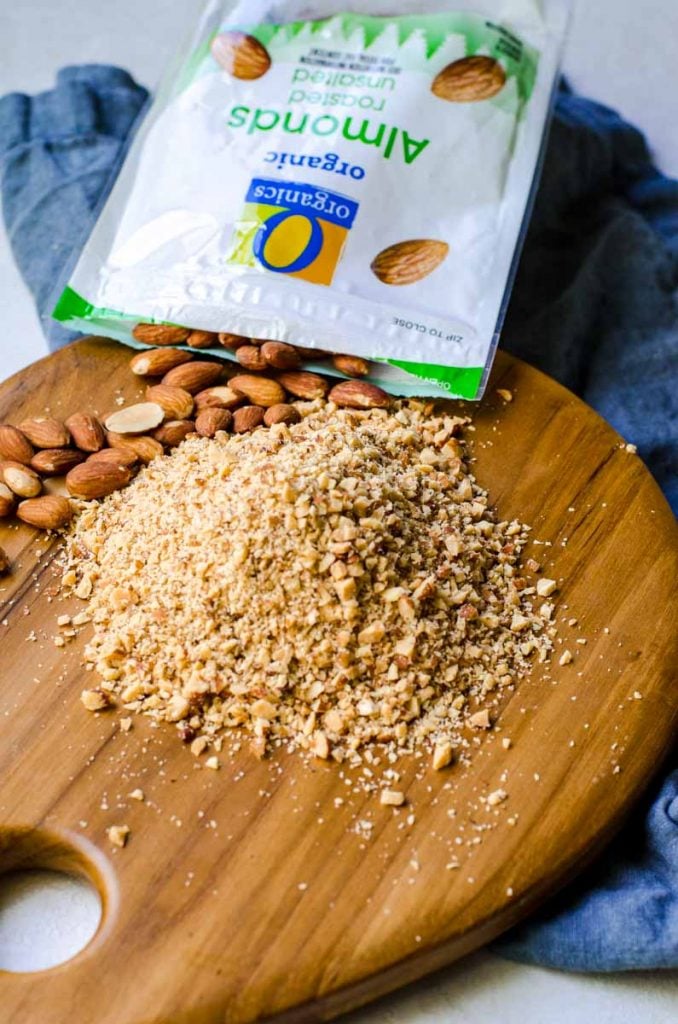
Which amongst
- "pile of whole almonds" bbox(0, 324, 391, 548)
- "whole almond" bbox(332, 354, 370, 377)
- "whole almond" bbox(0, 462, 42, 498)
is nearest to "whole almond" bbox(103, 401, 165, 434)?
"pile of whole almonds" bbox(0, 324, 391, 548)

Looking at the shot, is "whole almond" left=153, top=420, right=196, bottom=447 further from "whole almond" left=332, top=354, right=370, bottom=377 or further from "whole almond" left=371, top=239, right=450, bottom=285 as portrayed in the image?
"whole almond" left=371, top=239, right=450, bottom=285

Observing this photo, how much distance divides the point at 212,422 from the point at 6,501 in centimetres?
23

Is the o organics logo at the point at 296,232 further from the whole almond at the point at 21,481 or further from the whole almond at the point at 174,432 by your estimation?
the whole almond at the point at 21,481

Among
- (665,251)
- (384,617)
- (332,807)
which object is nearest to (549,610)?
(384,617)

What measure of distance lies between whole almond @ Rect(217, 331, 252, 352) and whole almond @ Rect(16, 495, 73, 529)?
277 mm

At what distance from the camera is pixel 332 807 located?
3.38ft

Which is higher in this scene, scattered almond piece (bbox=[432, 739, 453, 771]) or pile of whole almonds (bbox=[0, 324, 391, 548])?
pile of whole almonds (bbox=[0, 324, 391, 548])

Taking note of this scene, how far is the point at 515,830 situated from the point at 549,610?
0.23 meters

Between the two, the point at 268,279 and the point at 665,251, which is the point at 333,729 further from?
the point at 665,251

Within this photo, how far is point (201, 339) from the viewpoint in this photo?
54.8 inches

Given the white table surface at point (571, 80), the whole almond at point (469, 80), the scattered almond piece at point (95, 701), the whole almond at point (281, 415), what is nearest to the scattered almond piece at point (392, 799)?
the white table surface at point (571, 80)

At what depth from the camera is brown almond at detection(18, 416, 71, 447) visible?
1.29m

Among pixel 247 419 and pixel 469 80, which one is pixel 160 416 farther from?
pixel 469 80

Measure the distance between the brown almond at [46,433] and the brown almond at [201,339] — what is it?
7.3 inches
